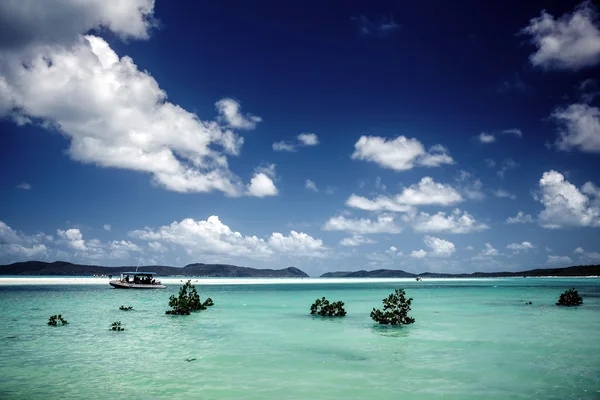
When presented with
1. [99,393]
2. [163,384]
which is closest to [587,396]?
[163,384]

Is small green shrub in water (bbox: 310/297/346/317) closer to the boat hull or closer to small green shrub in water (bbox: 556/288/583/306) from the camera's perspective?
small green shrub in water (bbox: 556/288/583/306)

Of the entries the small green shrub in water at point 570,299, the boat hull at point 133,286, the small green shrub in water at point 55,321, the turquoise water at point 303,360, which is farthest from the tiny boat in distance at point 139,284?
the small green shrub in water at point 570,299

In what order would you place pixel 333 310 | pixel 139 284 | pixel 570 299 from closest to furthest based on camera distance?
pixel 333 310
pixel 570 299
pixel 139 284

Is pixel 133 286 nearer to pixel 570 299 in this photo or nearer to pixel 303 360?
pixel 303 360

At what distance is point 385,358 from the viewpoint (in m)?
18.8

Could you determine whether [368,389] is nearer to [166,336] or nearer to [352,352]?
[352,352]

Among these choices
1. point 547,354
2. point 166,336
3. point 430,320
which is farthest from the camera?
point 430,320

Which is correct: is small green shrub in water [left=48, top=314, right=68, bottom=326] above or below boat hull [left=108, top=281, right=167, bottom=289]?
above

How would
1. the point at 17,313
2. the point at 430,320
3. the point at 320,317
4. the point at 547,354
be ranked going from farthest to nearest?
1. the point at 17,313
2. the point at 320,317
3. the point at 430,320
4. the point at 547,354

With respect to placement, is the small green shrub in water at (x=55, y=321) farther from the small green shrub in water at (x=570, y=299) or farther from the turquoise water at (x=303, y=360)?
the small green shrub in water at (x=570, y=299)

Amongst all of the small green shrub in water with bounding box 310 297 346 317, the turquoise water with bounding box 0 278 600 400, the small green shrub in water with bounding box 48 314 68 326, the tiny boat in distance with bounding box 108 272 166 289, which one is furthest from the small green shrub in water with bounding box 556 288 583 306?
the tiny boat in distance with bounding box 108 272 166 289

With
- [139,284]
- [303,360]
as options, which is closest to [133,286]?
[139,284]

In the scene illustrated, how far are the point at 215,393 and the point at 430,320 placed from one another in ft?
78.5

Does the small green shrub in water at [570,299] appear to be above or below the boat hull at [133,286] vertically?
above
